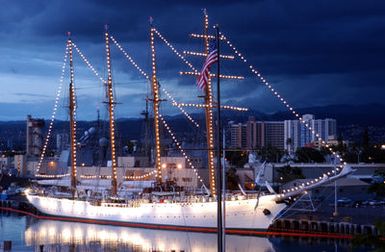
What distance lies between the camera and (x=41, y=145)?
479 ft

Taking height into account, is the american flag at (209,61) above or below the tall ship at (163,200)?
above

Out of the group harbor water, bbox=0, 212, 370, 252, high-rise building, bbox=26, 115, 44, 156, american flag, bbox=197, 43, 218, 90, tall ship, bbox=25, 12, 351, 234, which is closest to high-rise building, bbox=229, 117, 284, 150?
high-rise building, bbox=26, 115, 44, 156

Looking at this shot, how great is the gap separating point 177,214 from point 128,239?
23.6 ft

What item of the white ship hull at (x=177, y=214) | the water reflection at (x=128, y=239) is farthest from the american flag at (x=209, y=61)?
the white ship hull at (x=177, y=214)

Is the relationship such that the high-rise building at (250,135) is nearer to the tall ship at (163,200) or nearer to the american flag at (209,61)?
the tall ship at (163,200)

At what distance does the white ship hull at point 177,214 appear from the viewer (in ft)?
206

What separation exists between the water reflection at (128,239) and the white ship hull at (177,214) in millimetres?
1340

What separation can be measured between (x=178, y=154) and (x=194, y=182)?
39.8 ft

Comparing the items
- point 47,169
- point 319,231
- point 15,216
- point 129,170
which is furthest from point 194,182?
point 47,169

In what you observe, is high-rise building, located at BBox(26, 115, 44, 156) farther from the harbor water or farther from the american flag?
the american flag

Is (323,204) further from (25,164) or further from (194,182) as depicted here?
(25,164)

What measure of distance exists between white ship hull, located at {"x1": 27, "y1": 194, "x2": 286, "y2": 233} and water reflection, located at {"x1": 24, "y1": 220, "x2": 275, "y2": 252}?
1340mm

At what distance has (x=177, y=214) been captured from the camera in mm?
68125

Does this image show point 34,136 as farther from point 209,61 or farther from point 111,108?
point 209,61
